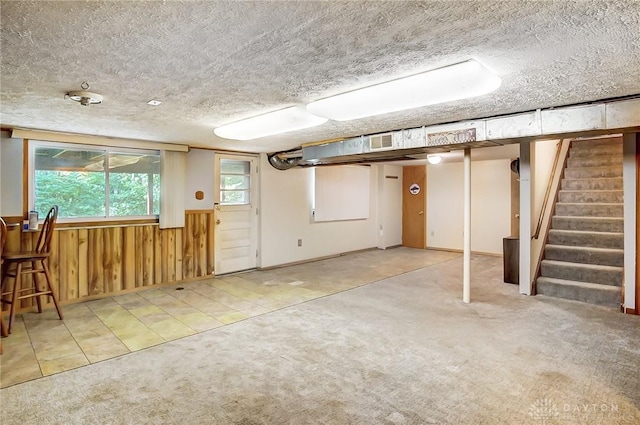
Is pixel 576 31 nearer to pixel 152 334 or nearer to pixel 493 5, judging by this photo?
pixel 493 5

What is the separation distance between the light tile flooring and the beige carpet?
0.25 metres

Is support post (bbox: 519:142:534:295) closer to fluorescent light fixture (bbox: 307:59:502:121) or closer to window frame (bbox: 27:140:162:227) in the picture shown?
fluorescent light fixture (bbox: 307:59:502:121)

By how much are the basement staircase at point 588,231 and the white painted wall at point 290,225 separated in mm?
3841

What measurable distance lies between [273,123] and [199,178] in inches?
101

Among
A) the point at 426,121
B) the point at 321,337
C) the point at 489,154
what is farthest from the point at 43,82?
the point at 489,154

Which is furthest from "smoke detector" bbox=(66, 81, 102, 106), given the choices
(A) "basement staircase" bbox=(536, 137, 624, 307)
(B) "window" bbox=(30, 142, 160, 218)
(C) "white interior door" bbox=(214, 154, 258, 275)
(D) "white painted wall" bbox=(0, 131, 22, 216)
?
(A) "basement staircase" bbox=(536, 137, 624, 307)

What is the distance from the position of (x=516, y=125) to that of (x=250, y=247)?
4.46 meters

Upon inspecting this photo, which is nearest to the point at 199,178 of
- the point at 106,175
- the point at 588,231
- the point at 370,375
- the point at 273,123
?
the point at 106,175

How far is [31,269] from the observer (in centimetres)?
388

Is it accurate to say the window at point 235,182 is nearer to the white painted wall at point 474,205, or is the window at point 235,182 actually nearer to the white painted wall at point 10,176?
the white painted wall at point 10,176

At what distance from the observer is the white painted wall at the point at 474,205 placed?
7.34 m

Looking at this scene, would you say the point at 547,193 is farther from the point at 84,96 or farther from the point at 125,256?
the point at 125,256

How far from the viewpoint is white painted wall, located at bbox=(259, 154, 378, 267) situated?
6152 millimetres

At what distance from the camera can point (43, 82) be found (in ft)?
7.40
